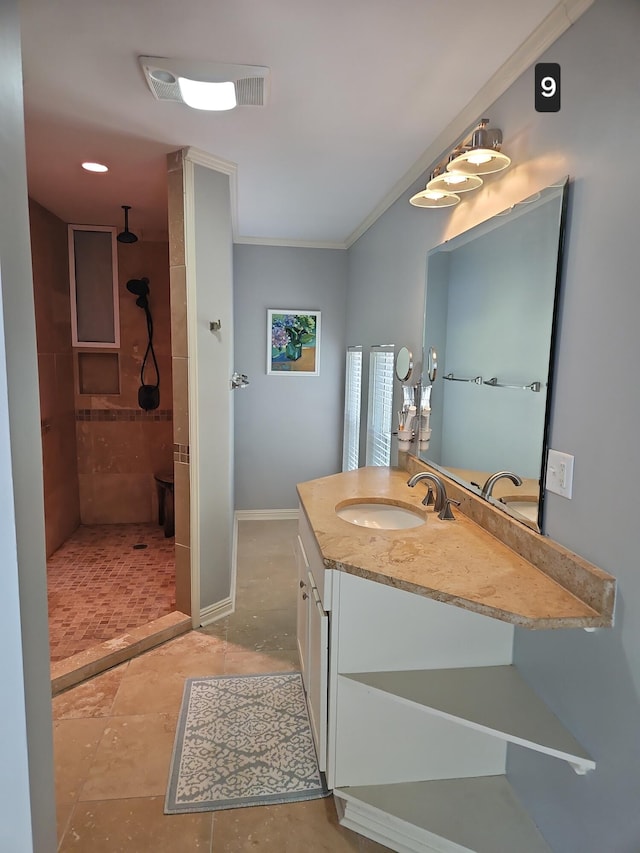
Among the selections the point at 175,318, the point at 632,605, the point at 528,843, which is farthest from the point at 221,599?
the point at 632,605

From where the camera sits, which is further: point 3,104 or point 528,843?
point 528,843

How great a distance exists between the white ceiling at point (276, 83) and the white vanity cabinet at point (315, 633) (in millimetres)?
1649

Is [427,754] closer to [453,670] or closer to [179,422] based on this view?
[453,670]

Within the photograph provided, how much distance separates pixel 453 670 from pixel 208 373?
74.7 inches

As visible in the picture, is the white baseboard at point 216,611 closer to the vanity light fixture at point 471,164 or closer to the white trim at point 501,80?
the vanity light fixture at point 471,164

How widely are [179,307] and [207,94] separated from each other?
100 centimetres

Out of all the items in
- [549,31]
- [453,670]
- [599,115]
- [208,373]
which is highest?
[549,31]

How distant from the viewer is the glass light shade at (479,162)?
1702 mm

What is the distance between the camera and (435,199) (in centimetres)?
216

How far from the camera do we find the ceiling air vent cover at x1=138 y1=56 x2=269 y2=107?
1767 mm

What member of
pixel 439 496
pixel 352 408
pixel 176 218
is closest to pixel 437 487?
pixel 439 496

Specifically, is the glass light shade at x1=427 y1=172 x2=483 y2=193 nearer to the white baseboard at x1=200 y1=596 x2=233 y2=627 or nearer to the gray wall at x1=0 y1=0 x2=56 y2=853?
the gray wall at x1=0 y1=0 x2=56 y2=853

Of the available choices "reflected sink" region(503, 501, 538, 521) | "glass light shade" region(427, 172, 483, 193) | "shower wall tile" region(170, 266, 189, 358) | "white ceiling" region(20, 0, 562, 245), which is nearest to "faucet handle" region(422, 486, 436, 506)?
"reflected sink" region(503, 501, 538, 521)

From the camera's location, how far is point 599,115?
4.25 feet
